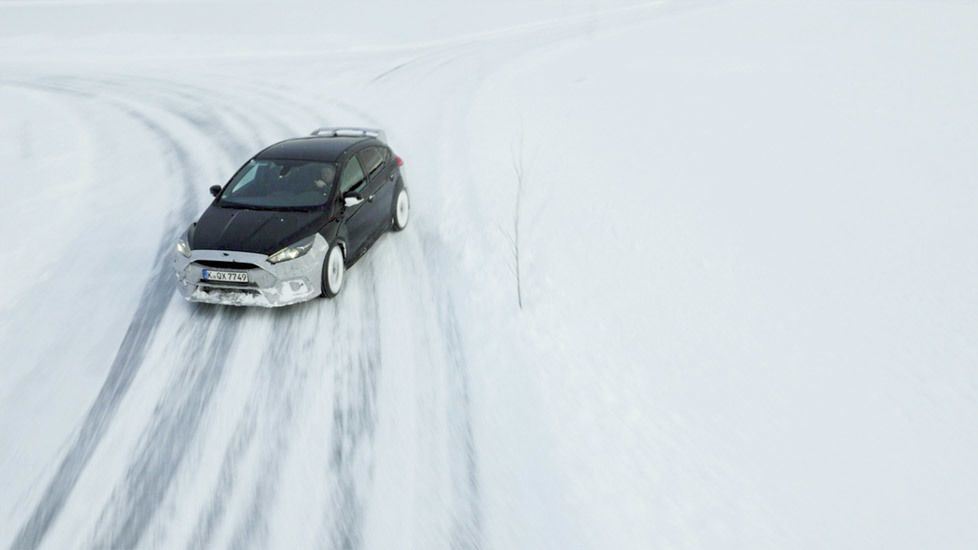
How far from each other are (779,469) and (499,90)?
14.7 metres

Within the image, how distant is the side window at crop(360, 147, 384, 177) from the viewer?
926 cm

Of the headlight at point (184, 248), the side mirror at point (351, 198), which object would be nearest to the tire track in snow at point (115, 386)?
the headlight at point (184, 248)

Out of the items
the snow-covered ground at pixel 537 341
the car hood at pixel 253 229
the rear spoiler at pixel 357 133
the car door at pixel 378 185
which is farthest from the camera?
the rear spoiler at pixel 357 133

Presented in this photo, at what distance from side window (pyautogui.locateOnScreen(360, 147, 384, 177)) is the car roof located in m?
0.19

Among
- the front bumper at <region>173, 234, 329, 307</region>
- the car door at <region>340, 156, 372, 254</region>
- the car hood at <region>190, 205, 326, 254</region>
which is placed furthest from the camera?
the car door at <region>340, 156, 372, 254</region>

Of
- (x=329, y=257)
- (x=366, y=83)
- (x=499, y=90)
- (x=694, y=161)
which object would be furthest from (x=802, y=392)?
(x=366, y=83)

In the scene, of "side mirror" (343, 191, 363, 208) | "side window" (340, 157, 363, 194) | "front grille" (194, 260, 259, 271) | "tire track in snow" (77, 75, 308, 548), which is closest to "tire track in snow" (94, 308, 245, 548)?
"tire track in snow" (77, 75, 308, 548)

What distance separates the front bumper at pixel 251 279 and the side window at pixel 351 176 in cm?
116

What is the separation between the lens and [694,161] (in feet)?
43.1

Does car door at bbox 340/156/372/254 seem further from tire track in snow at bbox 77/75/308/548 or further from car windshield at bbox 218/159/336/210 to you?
tire track in snow at bbox 77/75/308/548

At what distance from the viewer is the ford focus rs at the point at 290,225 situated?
7367 mm

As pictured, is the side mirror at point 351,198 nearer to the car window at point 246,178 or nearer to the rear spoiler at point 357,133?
the car window at point 246,178

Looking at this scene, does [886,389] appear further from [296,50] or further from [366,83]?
[296,50]

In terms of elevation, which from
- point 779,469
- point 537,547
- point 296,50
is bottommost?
point 296,50
